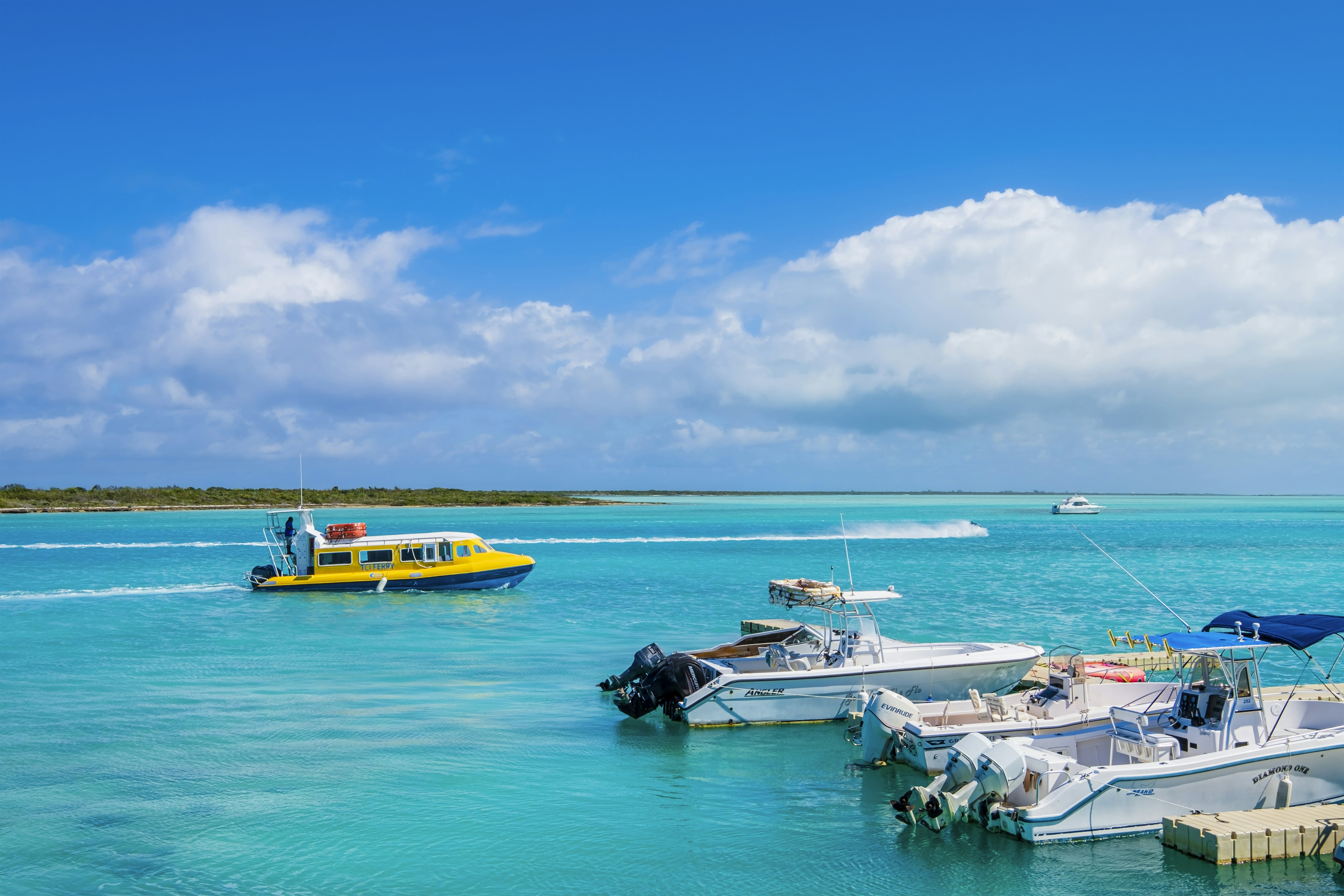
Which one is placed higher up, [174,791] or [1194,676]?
[1194,676]

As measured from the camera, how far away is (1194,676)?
524 inches

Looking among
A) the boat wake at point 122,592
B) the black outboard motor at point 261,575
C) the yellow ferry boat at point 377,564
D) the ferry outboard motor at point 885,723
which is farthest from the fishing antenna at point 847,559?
the boat wake at point 122,592

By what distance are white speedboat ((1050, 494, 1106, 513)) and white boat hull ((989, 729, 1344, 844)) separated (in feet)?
445

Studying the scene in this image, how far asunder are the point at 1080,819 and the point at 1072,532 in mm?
87145

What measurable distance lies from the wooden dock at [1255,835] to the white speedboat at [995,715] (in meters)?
2.21

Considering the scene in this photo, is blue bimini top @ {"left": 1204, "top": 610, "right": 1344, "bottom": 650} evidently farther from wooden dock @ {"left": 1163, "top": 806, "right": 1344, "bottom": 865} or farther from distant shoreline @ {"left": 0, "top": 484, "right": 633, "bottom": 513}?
distant shoreline @ {"left": 0, "top": 484, "right": 633, "bottom": 513}

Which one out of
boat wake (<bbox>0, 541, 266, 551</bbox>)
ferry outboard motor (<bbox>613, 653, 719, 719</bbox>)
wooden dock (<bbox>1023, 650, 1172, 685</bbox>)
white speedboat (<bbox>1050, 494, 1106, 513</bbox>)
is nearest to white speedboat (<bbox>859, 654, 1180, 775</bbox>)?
ferry outboard motor (<bbox>613, 653, 719, 719</bbox>)

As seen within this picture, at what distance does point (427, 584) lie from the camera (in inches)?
1486

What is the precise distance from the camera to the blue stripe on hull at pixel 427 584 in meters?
37.3

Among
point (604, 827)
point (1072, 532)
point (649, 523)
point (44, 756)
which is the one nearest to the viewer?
point (604, 827)

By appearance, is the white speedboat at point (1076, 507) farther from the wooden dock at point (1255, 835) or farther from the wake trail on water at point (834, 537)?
the wooden dock at point (1255, 835)

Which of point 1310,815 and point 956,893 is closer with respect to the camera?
point 956,893

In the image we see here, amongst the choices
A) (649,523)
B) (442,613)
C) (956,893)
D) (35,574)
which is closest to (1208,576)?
(442,613)

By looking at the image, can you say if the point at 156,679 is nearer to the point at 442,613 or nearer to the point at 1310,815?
the point at 442,613
